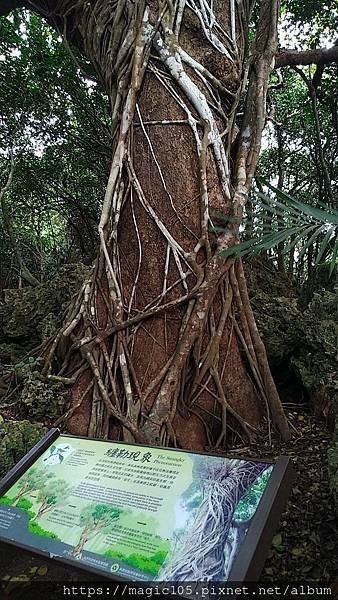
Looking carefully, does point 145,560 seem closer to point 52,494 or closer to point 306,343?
point 52,494

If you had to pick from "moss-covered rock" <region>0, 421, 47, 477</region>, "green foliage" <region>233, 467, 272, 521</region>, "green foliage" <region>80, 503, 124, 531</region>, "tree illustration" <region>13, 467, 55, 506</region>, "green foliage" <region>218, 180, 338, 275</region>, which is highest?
"green foliage" <region>218, 180, 338, 275</region>

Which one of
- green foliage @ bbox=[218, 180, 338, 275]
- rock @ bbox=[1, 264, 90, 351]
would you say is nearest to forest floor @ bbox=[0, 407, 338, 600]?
green foliage @ bbox=[218, 180, 338, 275]

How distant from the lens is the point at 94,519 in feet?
4.19

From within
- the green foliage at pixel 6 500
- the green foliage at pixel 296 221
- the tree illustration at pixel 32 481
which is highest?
the green foliage at pixel 296 221

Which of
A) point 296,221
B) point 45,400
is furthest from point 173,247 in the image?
point 296,221

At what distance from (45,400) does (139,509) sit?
1.05m

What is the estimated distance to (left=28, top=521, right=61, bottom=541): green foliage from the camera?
Result: 1.27 m

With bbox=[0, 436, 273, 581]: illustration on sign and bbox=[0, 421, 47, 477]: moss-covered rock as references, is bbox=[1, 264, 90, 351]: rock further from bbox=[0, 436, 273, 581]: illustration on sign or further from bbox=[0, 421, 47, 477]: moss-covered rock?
bbox=[0, 436, 273, 581]: illustration on sign

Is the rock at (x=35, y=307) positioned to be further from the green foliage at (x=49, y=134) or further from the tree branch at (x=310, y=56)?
the tree branch at (x=310, y=56)

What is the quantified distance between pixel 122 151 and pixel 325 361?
149 centimetres

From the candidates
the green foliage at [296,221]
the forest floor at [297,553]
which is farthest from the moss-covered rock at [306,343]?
the green foliage at [296,221]

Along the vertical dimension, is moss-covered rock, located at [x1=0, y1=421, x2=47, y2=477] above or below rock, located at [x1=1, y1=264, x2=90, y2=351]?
below

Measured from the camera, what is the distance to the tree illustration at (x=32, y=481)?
143 cm

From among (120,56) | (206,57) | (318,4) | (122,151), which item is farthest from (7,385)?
(318,4)
